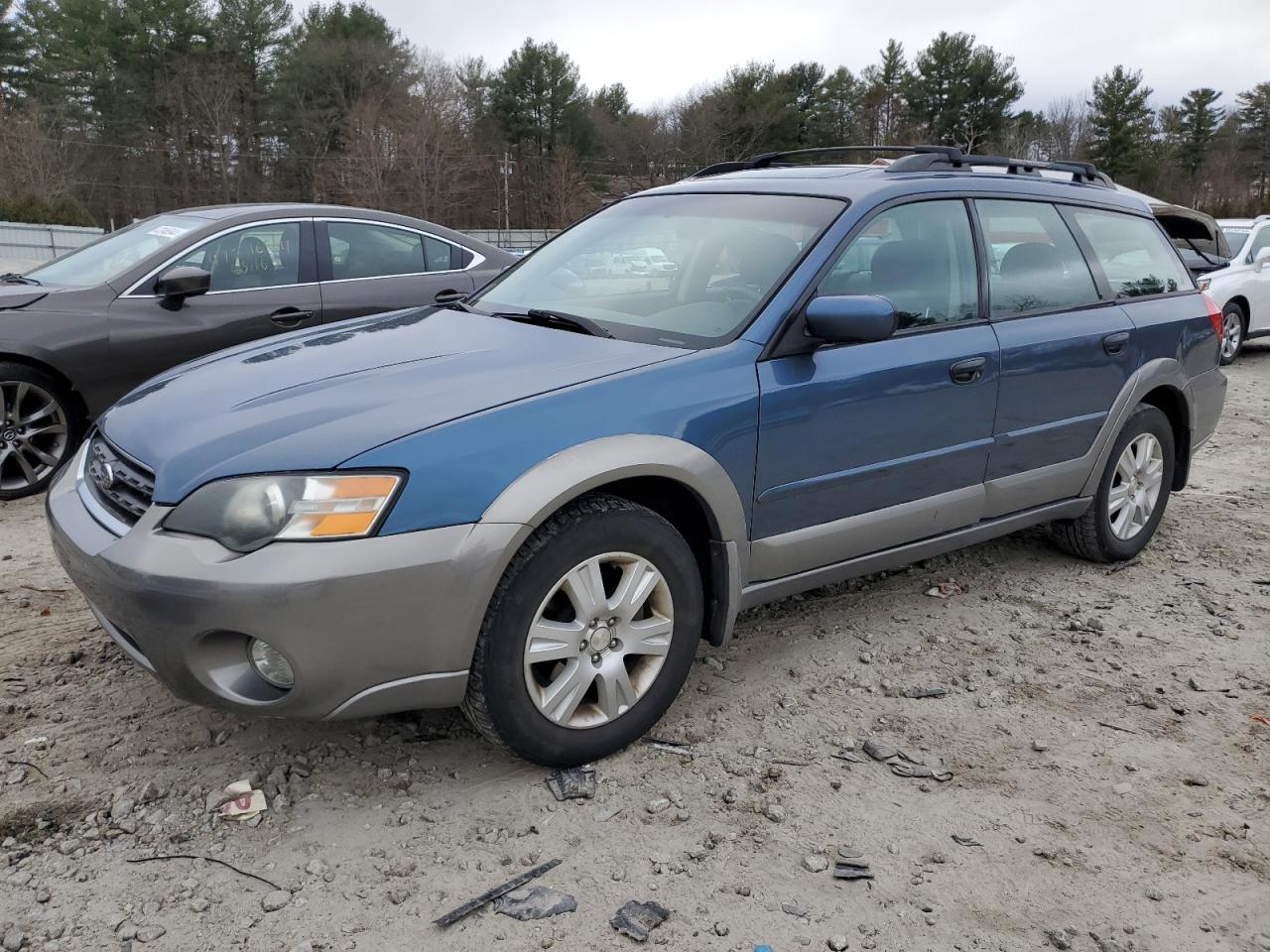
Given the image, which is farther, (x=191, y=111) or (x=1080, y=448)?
(x=191, y=111)

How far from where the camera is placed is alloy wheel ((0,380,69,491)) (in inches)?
217

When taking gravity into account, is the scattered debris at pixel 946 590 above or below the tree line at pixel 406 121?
below

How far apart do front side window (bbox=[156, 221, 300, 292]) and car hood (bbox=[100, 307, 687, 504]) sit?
271 cm

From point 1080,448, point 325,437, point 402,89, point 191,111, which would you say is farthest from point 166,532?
point 402,89

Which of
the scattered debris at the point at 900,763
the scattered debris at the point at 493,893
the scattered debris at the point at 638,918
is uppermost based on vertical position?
the scattered debris at the point at 900,763

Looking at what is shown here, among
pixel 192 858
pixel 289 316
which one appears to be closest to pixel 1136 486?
pixel 192 858

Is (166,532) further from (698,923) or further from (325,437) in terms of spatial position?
(698,923)

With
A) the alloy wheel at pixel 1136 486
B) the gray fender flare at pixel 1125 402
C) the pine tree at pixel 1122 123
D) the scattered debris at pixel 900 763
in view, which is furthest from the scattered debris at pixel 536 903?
the pine tree at pixel 1122 123

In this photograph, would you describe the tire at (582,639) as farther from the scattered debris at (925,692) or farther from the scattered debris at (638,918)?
the scattered debris at (925,692)

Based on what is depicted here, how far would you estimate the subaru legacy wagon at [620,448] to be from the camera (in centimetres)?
255

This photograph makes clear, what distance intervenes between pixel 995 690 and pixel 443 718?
6.18 ft

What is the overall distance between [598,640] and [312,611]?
81 cm

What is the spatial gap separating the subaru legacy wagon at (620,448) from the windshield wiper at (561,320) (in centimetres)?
2

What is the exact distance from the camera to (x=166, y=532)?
2596 mm
